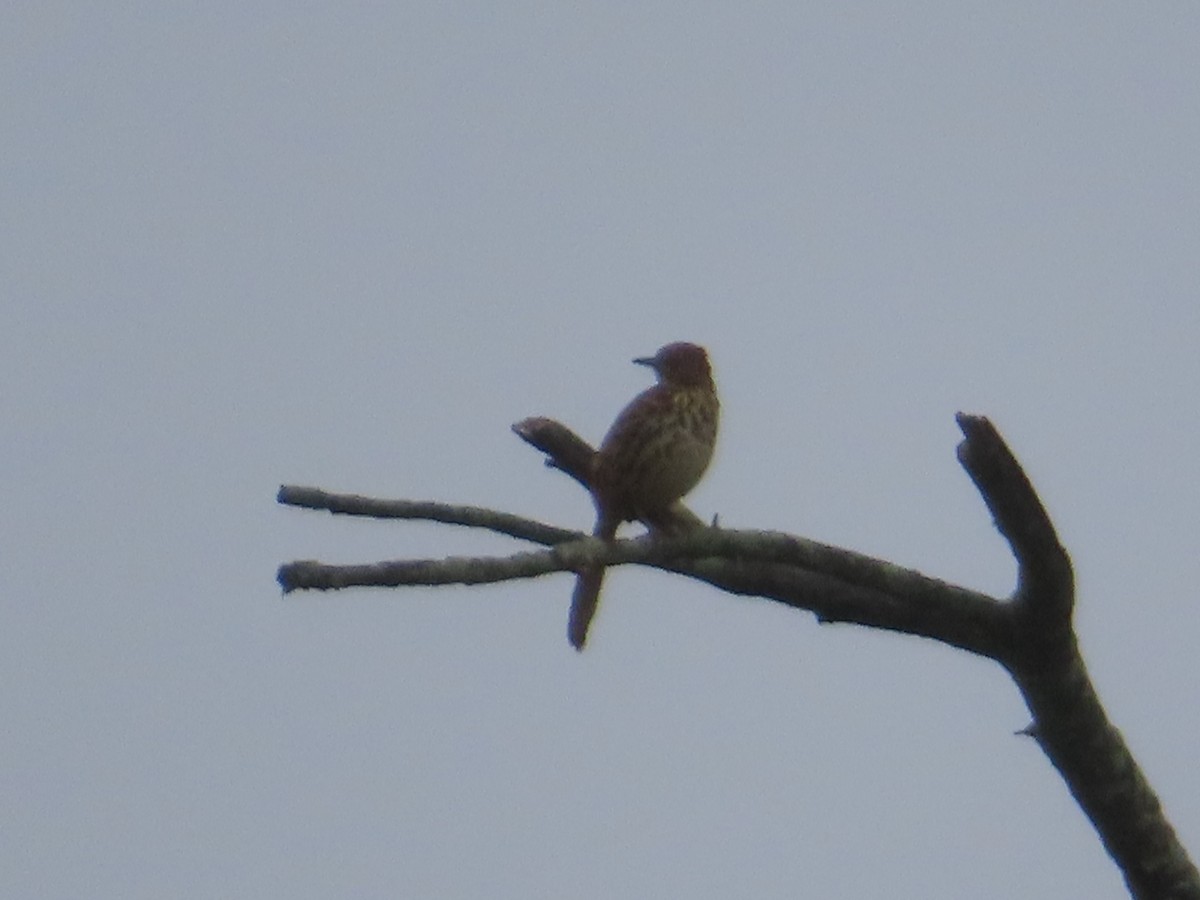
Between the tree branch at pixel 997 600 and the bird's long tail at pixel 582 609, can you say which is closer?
the tree branch at pixel 997 600

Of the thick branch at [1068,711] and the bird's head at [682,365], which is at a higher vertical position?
the bird's head at [682,365]

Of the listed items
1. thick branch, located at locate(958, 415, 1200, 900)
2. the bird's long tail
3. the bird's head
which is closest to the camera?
thick branch, located at locate(958, 415, 1200, 900)

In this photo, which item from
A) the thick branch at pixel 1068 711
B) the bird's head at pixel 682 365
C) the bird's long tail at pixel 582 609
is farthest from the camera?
the bird's head at pixel 682 365

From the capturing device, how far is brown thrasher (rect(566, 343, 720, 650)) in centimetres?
530

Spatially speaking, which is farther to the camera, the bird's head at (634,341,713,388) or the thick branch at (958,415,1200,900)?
the bird's head at (634,341,713,388)

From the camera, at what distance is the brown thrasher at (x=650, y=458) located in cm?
530

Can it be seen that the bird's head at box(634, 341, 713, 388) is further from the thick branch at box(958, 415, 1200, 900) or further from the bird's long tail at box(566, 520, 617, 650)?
the thick branch at box(958, 415, 1200, 900)

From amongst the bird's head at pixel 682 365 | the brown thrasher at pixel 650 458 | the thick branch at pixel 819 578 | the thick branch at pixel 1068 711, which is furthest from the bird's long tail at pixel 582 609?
the thick branch at pixel 1068 711

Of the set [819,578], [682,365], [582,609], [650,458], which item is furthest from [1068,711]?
[682,365]

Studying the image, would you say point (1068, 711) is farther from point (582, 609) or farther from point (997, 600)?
point (582, 609)

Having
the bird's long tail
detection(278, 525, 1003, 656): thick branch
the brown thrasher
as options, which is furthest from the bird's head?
detection(278, 525, 1003, 656): thick branch

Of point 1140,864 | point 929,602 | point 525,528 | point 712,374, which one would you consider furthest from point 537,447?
point 712,374

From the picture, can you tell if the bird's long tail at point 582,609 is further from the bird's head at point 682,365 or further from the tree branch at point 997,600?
the tree branch at point 997,600

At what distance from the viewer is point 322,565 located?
9.55ft
